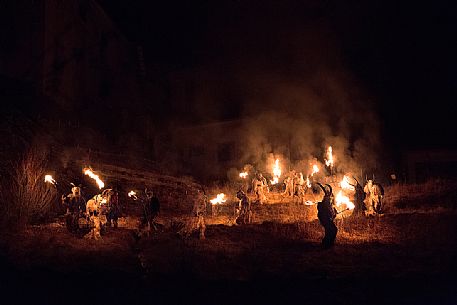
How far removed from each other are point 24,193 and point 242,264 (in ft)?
27.0

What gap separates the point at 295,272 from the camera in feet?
30.5

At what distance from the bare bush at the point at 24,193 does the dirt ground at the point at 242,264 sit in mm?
637

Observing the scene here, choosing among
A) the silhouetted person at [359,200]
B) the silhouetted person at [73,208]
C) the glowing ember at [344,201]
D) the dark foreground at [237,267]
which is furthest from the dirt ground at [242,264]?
the glowing ember at [344,201]

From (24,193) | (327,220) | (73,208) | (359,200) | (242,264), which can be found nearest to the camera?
(242,264)

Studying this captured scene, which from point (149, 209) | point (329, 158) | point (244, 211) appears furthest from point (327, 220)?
point (329, 158)

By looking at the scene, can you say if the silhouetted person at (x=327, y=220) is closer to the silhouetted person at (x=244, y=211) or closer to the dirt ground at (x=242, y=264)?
the dirt ground at (x=242, y=264)

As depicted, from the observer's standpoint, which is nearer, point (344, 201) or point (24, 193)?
point (24, 193)

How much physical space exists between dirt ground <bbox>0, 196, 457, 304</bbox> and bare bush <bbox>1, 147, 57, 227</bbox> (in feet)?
2.09

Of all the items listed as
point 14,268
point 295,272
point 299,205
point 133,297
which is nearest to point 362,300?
point 295,272

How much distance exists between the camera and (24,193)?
13852mm

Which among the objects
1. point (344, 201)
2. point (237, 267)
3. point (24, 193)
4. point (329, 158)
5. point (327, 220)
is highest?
→ point (329, 158)

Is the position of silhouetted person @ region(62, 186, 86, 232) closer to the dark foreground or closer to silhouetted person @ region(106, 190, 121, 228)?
the dark foreground

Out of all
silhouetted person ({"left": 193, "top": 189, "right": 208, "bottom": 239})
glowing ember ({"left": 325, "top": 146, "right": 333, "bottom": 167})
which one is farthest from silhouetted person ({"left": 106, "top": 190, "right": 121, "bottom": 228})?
glowing ember ({"left": 325, "top": 146, "right": 333, "bottom": 167})

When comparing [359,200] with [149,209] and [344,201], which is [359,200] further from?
[149,209]
